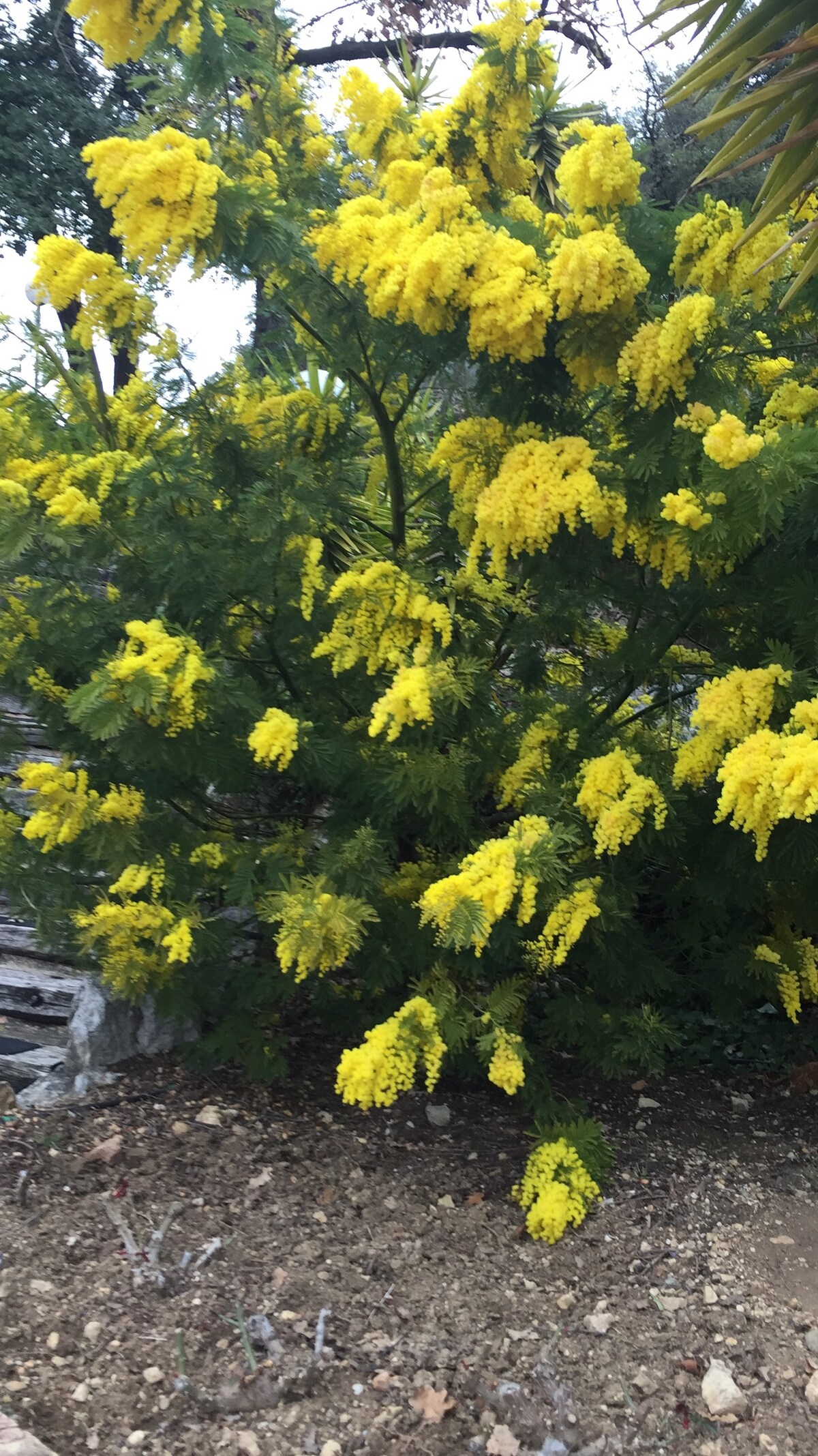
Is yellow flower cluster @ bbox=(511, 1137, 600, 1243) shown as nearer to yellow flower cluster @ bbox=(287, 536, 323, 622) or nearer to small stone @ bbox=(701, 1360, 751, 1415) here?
small stone @ bbox=(701, 1360, 751, 1415)

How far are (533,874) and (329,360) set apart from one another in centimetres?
171

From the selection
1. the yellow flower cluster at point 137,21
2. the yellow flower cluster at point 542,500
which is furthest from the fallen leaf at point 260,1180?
the yellow flower cluster at point 137,21

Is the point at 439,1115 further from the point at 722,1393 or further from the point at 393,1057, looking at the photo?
the point at 722,1393

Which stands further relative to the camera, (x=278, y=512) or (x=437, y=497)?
(x=437, y=497)

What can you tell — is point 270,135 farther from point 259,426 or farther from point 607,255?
point 607,255

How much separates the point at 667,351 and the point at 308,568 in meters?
1.06

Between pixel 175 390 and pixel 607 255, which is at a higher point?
pixel 607 255

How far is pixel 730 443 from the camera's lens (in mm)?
2344

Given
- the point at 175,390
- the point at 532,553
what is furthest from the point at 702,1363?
the point at 175,390

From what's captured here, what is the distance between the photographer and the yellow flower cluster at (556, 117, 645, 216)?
2.55 m

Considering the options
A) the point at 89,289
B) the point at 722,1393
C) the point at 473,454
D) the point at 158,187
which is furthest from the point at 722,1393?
the point at 89,289

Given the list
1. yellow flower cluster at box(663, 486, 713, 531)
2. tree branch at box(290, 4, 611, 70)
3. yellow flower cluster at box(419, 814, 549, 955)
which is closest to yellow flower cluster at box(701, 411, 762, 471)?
yellow flower cluster at box(663, 486, 713, 531)

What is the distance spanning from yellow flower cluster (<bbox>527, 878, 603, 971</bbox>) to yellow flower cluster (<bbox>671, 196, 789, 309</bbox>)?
1.50m

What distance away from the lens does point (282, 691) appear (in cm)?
334
